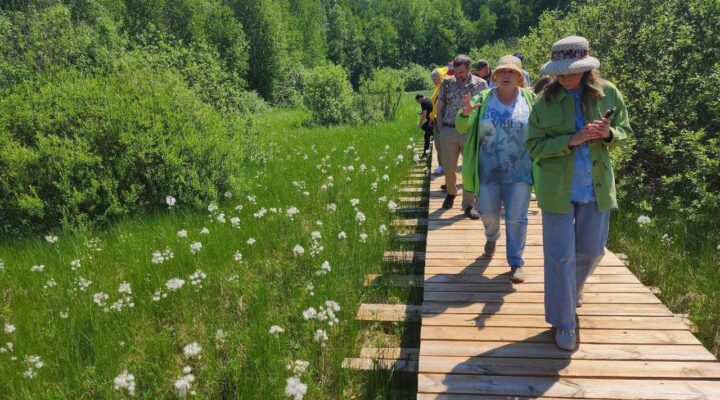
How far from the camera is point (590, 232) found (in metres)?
3.09

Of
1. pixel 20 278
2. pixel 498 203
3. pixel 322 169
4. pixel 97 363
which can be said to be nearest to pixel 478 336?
pixel 498 203

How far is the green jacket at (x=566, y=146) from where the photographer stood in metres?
2.91

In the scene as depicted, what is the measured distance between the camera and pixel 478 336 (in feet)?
11.3

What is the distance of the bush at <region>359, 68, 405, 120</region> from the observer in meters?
20.1

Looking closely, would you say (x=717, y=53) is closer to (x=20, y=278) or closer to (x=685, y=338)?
(x=685, y=338)

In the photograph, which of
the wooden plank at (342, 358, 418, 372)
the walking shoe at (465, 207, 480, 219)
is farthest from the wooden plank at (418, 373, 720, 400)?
the walking shoe at (465, 207, 480, 219)

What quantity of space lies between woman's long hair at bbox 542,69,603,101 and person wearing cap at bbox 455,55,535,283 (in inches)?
44.9

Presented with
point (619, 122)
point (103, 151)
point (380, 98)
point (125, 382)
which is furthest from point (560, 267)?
point (380, 98)

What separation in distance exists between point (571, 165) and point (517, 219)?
4.33ft

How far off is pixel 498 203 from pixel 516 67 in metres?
1.34

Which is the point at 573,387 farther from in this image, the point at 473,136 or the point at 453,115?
the point at 453,115

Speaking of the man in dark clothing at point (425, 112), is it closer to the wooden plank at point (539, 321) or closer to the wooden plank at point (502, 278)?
the wooden plank at point (502, 278)

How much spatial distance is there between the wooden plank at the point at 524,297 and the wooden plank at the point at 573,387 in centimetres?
105

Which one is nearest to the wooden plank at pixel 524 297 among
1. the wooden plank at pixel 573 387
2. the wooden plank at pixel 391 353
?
the wooden plank at pixel 391 353
